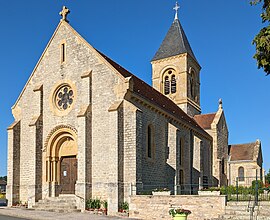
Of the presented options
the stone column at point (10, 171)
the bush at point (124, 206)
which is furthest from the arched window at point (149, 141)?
the stone column at point (10, 171)

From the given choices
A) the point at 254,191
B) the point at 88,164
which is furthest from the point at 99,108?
the point at 254,191

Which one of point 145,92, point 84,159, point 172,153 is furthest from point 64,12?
point 172,153

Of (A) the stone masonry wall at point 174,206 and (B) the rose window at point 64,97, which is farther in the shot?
(B) the rose window at point 64,97

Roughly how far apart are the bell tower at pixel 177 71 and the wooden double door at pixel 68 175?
62.8ft

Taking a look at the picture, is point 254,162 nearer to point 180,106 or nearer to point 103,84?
point 180,106

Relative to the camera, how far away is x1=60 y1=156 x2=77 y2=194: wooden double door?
25281 mm

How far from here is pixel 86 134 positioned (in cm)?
2336

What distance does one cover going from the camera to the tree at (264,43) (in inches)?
399

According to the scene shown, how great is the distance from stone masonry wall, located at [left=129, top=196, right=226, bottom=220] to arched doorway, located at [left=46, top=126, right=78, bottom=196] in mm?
6456

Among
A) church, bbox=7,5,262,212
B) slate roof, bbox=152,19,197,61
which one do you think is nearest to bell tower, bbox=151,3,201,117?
slate roof, bbox=152,19,197,61

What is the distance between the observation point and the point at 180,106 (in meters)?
41.9

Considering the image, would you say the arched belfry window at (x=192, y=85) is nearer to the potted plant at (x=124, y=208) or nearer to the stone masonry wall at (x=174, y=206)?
the potted plant at (x=124, y=208)

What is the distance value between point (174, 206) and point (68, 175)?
9.43 metres

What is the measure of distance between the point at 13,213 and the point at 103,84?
9.43m
